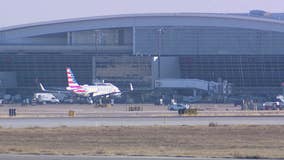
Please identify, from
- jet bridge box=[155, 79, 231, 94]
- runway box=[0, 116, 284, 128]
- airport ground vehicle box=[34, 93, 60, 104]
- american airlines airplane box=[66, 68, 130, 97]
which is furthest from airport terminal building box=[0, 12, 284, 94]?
runway box=[0, 116, 284, 128]

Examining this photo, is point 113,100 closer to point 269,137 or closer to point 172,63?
point 172,63

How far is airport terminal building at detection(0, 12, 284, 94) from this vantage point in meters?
136

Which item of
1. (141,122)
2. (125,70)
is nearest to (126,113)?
(141,122)

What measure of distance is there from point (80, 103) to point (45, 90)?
→ 46.0 feet

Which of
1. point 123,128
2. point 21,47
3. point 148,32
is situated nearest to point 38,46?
point 21,47

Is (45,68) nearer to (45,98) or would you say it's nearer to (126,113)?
(45,98)

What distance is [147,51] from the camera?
450ft

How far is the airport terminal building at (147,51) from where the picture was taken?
136000 millimetres

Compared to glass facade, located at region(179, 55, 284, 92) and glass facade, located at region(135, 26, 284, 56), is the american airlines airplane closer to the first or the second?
glass facade, located at region(135, 26, 284, 56)

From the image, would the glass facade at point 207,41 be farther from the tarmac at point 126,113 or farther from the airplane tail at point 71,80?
the tarmac at point 126,113

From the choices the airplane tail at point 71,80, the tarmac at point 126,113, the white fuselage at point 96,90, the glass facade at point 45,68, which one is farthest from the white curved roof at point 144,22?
the tarmac at point 126,113

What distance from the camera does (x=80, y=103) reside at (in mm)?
125000

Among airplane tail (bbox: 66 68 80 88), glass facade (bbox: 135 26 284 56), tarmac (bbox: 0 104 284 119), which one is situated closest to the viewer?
tarmac (bbox: 0 104 284 119)

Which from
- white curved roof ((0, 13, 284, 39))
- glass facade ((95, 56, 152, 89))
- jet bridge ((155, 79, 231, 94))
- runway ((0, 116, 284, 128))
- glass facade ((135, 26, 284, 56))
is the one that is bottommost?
runway ((0, 116, 284, 128))
